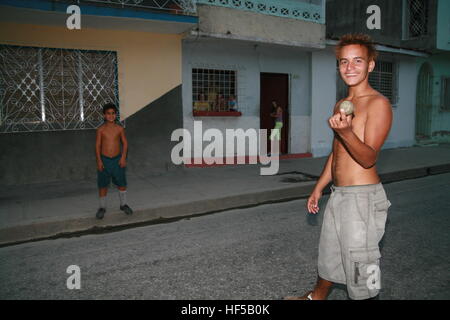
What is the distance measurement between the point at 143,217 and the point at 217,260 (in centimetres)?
219

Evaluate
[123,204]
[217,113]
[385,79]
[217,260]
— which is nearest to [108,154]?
[123,204]

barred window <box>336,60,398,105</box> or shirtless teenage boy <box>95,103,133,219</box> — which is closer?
shirtless teenage boy <box>95,103,133,219</box>

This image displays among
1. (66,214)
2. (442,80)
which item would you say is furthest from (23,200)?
(442,80)

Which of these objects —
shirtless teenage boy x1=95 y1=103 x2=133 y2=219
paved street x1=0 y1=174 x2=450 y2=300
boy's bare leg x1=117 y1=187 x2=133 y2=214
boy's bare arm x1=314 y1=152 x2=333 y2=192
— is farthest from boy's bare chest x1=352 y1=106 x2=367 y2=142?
boy's bare leg x1=117 y1=187 x2=133 y2=214

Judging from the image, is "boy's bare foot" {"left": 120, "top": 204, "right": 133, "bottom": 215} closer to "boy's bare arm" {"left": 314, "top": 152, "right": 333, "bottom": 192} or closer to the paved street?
the paved street

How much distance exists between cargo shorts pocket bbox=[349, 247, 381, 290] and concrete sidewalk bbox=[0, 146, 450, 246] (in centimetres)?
394

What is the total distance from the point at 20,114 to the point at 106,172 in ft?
12.0

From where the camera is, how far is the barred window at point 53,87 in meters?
7.55

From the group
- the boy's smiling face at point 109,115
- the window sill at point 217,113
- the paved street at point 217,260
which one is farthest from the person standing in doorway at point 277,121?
the boy's smiling face at point 109,115

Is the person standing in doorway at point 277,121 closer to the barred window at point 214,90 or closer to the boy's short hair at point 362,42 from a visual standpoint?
the barred window at point 214,90

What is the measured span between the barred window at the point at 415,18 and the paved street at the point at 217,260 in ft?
38.5

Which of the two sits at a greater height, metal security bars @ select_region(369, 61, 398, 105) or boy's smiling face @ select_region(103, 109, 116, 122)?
metal security bars @ select_region(369, 61, 398, 105)

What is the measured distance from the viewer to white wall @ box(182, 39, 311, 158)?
377 inches
